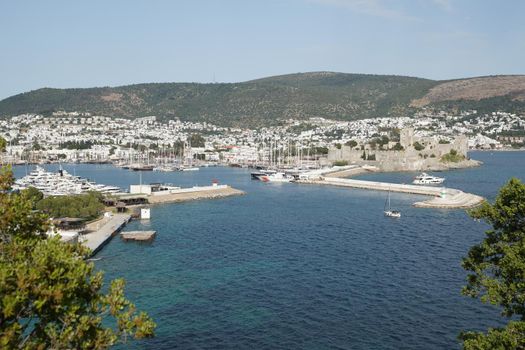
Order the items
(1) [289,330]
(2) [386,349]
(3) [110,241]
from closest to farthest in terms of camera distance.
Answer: (2) [386,349] < (1) [289,330] < (3) [110,241]

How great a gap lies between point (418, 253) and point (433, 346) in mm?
13678

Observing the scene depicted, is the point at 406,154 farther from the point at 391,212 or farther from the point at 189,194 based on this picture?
the point at 391,212

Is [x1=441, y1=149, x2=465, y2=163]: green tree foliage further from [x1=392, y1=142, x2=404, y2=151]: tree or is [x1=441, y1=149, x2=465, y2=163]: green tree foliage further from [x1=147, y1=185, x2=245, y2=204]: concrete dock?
[x1=147, y1=185, x2=245, y2=204]: concrete dock

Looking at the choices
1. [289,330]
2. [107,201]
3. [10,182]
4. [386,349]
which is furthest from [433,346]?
[107,201]

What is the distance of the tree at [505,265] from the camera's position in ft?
39.0

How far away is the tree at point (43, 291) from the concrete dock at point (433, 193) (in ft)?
147

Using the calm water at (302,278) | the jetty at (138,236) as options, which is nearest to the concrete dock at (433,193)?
the calm water at (302,278)

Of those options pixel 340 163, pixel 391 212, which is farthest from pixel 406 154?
pixel 391 212

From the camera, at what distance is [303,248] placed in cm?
3331

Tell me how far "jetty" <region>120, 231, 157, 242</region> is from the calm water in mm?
644

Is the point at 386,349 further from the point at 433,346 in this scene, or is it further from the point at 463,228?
the point at 463,228

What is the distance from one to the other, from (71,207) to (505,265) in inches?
1310

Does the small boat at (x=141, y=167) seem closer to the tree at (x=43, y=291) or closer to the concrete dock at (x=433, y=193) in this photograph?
the concrete dock at (x=433, y=193)

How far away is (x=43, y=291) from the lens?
28.5ft
